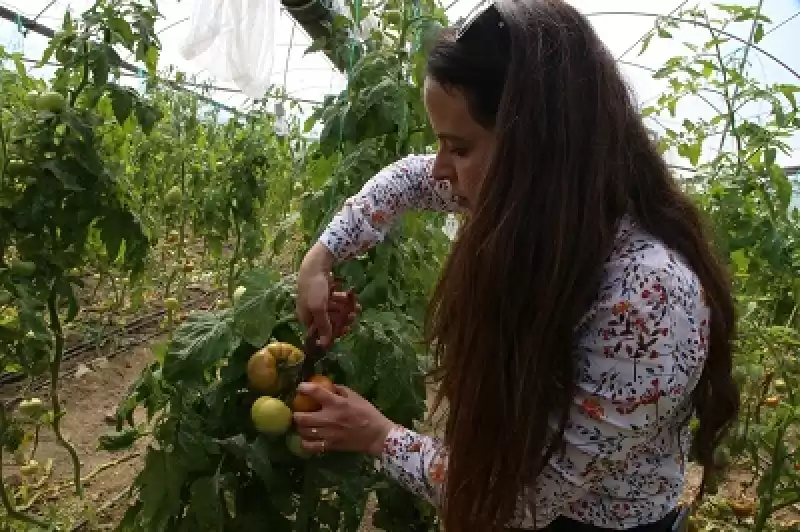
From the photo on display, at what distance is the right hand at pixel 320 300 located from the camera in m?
1.46

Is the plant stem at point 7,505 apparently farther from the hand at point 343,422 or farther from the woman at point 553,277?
the woman at point 553,277

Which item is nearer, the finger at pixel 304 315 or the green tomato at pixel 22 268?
the finger at pixel 304 315

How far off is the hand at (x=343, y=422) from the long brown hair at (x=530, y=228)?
15 centimetres

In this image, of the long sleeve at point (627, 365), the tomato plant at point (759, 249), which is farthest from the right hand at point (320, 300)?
the tomato plant at point (759, 249)

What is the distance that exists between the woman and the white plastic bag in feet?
8.32

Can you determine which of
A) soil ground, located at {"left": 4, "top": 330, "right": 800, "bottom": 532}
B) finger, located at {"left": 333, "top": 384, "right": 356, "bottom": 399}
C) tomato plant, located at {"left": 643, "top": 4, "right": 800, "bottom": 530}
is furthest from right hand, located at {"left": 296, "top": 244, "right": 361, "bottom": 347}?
soil ground, located at {"left": 4, "top": 330, "right": 800, "bottom": 532}

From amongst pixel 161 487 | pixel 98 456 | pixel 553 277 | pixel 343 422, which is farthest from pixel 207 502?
pixel 98 456

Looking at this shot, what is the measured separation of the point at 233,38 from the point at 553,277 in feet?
9.34

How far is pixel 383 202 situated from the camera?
165 centimetres

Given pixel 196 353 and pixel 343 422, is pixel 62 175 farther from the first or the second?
pixel 343 422

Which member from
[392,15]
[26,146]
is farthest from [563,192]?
[26,146]

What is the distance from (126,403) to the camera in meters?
1.76

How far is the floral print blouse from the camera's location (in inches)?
42.6

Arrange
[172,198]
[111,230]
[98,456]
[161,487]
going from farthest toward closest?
1. [172,198]
2. [98,456]
3. [111,230]
4. [161,487]
